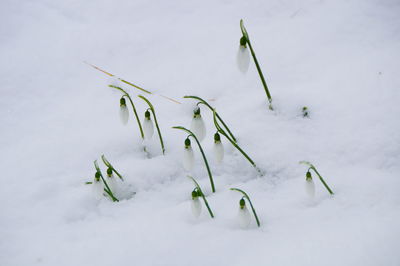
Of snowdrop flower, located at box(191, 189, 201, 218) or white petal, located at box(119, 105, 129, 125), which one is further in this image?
white petal, located at box(119, 105, 129, 125)

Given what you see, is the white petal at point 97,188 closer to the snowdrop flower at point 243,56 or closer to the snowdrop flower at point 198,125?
the snowdrop flower at point 198,125

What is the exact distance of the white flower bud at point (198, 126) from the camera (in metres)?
1.47

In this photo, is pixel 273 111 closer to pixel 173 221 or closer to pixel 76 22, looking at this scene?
pixel 173 221

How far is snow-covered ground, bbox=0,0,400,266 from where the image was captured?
1396 mm

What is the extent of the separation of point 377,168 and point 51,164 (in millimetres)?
1409

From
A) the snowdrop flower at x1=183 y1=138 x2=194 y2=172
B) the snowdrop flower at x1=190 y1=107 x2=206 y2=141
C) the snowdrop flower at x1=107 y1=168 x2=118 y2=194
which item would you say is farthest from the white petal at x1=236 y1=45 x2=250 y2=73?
the snowdrop flower at x1=107 y1=168 x2=118 y2=194

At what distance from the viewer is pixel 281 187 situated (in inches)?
63.5

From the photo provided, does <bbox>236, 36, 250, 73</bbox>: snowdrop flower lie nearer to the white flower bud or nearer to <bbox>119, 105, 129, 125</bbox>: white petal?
the white flower bud

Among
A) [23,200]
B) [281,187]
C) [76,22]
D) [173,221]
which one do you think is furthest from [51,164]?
[76,22]

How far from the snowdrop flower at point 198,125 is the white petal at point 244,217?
331mm

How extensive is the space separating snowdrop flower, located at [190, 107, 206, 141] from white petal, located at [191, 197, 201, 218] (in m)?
0.25

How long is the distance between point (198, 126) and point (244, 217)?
38cm

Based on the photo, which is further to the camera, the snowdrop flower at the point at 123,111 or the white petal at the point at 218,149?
the snowdrop flower at the point at 123,111

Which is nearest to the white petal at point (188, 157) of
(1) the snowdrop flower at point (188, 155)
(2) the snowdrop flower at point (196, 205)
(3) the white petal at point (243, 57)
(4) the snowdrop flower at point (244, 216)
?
(1) the snowdrop flower at point (188, 155)
